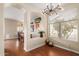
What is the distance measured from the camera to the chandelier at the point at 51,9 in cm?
156

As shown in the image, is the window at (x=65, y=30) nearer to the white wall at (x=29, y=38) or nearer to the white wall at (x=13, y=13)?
the white wall at (x=29, y=38)

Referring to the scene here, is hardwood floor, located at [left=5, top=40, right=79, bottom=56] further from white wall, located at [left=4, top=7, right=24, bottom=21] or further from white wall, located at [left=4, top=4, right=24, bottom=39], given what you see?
white wall, located at [left=4, top=7, right=24, bottom=21]

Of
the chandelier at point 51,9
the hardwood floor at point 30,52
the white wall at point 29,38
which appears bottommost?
the hardwood floor at point 30,52

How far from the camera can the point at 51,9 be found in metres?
1.55

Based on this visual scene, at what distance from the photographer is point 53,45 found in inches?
64.1

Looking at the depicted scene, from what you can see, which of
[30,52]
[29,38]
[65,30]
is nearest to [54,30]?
[65,30]

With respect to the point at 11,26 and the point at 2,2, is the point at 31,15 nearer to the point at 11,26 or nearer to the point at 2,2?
the point at 11,26

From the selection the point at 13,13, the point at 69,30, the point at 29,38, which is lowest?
the point at 29,38

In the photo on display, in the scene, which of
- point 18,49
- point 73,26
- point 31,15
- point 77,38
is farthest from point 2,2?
point 77,38

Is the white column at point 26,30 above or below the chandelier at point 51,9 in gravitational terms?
below

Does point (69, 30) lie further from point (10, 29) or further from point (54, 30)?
point (10, 29)

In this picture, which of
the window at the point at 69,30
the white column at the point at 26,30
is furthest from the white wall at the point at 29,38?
the window at the point at 69,30

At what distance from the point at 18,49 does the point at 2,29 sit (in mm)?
445

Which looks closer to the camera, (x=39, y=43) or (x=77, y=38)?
(x=77, y=38)
